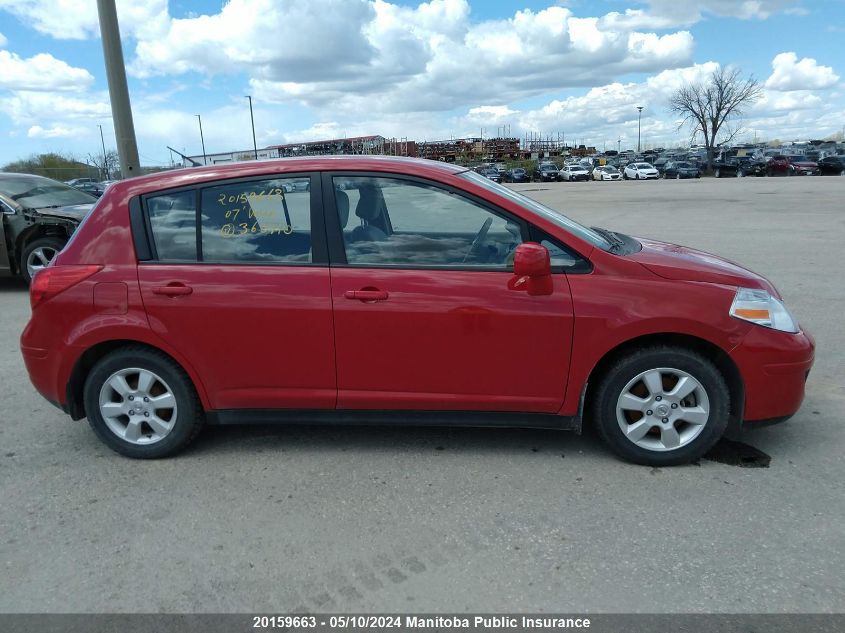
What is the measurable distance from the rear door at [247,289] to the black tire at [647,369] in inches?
58.6

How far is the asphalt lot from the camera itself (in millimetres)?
2648

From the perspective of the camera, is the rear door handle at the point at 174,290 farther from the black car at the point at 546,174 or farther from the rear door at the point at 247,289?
the black car at the point at 546,174

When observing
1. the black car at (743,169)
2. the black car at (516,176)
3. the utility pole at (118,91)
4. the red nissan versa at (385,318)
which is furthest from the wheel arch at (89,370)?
the black car at (516,176)

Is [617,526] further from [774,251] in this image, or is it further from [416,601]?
[774,251]

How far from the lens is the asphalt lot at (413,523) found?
265 centimetres

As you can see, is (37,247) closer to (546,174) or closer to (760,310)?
(760,310)

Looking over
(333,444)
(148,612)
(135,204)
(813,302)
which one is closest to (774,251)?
(813,302)

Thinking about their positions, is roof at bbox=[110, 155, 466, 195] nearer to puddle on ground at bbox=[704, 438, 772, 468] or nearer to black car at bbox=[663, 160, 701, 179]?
puddle on ground at bbox=[704, 438, 772, 468]

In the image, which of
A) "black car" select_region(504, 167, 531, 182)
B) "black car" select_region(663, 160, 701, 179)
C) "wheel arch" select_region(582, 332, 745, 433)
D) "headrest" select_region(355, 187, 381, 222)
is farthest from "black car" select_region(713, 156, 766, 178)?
"headrest" select_region(355, 187, 381, 222)

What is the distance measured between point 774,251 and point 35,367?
35.4ft

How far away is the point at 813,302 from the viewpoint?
722 cm

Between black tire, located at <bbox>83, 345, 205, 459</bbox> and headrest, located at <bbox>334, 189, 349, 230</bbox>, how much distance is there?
126cm

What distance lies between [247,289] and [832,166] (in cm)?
5170

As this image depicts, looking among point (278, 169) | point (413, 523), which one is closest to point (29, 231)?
point (278, 169)
